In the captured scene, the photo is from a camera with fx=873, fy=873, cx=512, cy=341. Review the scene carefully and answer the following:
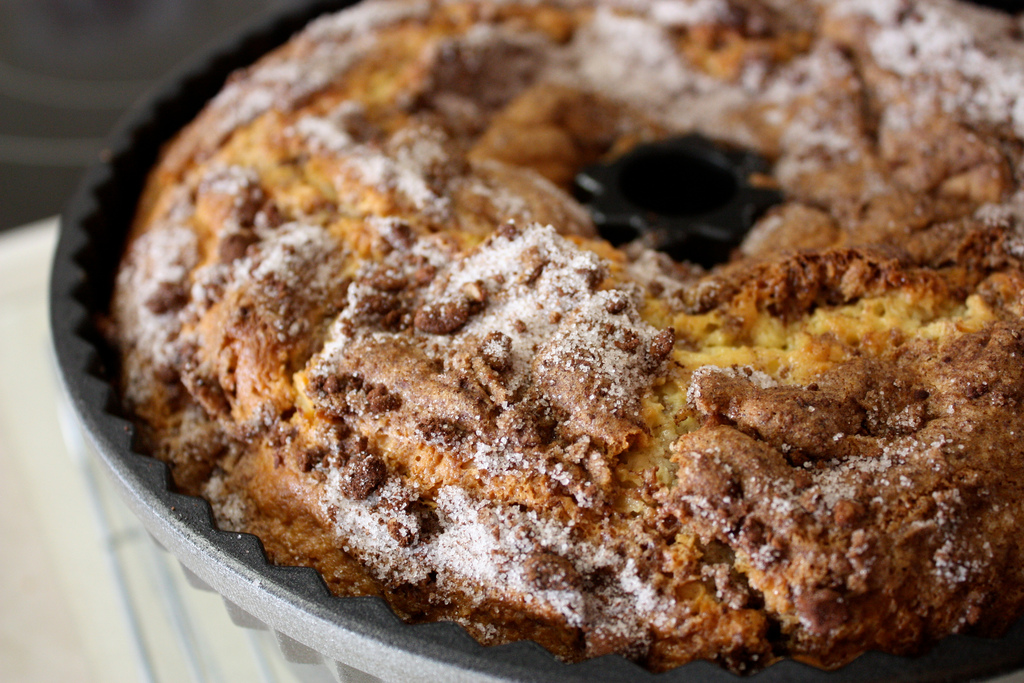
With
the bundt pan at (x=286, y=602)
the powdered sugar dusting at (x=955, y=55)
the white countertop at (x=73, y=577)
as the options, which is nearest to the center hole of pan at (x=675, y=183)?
the powdered sugar dusting at (x=955, y=55)

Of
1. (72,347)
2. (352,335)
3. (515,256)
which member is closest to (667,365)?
(515,256)

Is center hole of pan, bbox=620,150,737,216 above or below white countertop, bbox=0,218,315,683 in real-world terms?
above

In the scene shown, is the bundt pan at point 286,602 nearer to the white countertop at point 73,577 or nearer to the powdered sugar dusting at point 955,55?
the white countertop at point 73,577

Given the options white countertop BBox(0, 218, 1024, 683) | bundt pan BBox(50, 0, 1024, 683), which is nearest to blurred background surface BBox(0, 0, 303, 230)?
white countertop BBox(0, 218, 1024, 683)

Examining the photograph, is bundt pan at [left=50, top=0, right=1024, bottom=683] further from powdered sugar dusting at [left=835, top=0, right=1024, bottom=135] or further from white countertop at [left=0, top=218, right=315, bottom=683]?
powdered sugar dusting at [left=835, top=0, right=1024, bottom=135]

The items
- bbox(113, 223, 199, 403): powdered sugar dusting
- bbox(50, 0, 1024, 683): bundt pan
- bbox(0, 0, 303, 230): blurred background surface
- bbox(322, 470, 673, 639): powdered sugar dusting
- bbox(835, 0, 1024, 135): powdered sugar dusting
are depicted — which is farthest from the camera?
bbox(0, 0, 303, 230): blurred background surface

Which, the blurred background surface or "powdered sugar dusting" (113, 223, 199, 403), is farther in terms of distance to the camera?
the blurred background surface
